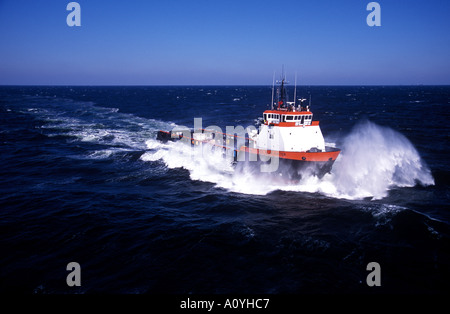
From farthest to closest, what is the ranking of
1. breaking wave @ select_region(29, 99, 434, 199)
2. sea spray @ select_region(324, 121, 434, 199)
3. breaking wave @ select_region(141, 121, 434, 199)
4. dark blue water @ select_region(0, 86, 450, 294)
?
breaking wave @ select_region(29, 99, 434, 199) → breaking wave @ select_region(141, 121, 434, 199) → sea spray @ select_region(324, 121, 434, 199) → dark blue water @ select_region(0, 86, 450, 294)

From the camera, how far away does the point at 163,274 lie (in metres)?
13.0

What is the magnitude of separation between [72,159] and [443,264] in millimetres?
35149

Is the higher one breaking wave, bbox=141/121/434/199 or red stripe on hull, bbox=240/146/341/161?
red stripe on hull, bbox=240/146/341/161

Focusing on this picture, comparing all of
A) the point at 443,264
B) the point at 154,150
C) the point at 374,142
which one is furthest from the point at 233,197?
the point at 374,142

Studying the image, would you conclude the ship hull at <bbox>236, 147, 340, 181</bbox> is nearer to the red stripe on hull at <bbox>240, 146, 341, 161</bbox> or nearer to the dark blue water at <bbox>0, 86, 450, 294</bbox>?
the red stripe on hull at <bbox>240, 146, 341, 161</bbox>

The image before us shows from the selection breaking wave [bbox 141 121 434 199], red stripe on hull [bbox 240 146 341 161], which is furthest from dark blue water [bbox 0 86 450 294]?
red stripe on hull [bbox 240 146 341 161]

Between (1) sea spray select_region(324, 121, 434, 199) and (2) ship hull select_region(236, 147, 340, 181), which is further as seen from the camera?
(2) ship hull select_region(236, 147, 340, 181)

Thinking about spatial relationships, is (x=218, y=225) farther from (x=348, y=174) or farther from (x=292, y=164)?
(x=348, y=174)

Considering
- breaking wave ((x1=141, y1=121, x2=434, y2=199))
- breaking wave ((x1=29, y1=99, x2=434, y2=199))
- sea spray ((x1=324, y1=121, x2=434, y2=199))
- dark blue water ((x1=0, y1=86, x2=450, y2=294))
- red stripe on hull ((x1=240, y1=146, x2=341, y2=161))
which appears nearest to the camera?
dark blue water ((x1=0, y1=86, x2=450, y2=294))

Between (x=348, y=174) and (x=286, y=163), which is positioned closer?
(x=286, y=163)

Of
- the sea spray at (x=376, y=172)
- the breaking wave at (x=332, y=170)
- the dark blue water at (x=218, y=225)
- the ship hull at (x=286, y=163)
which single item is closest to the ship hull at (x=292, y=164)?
the ship hull at (x=286, y=163)

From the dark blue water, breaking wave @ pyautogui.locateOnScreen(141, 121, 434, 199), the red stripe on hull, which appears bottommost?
the dark blue water

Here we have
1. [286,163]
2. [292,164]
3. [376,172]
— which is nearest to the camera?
[292,164]

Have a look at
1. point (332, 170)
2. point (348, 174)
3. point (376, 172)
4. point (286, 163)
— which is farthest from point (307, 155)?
point (376, 172)
